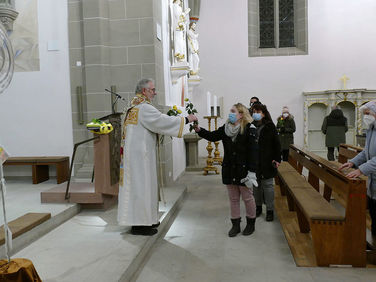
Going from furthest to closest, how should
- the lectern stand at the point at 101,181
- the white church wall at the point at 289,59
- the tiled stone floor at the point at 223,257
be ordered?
the white church wall at the point at 289,59
the lectern stand at the point at 101,181
the tiled stone floor at the point at 223,257

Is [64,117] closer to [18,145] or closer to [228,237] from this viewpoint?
[18,145]

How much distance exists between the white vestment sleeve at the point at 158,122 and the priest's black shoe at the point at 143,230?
972 millimetres

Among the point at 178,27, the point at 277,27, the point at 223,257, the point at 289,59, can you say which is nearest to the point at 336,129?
the point at 289,59

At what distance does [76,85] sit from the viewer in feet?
19.5

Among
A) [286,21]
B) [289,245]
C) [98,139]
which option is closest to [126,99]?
[98,139]

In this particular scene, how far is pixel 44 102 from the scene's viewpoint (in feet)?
20.2

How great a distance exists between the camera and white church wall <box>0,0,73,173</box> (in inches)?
236

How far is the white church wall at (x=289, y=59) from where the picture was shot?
1159cm

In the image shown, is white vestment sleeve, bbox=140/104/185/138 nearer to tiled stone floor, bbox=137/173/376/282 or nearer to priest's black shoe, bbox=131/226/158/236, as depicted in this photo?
priest's black shoe, bbox=131/226/158/236

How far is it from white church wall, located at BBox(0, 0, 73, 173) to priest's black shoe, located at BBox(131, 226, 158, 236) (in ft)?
9.64

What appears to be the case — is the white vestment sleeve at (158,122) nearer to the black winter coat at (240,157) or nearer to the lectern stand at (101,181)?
the black winter coat at (240,157)

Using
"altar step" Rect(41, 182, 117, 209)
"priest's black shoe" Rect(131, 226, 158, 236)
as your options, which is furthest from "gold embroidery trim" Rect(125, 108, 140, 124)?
"altar step" Rect(41, 182, 117, 209)

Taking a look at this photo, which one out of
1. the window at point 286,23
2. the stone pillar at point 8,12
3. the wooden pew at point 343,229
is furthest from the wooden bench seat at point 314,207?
the window at point 286,23

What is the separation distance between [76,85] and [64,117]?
23.3 inches
